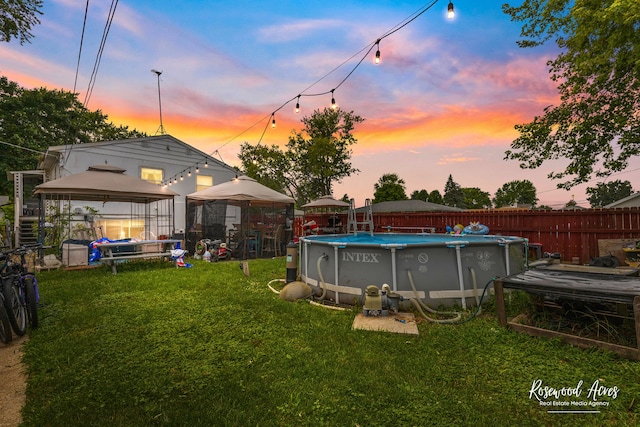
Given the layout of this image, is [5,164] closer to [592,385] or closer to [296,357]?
[296,357]

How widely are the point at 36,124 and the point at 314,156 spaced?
2116cm

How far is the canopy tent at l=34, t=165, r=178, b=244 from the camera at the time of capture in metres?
7.68

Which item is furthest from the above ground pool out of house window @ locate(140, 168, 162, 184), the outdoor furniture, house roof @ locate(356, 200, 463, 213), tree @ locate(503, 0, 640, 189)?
house window @ locate(140, 168, 162, 184)

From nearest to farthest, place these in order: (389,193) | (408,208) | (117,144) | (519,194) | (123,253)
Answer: (123,253) → (117,144) → (408,208) → (389,193) → (519,194)

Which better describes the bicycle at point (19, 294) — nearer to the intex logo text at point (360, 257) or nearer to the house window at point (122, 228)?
the intex logo text at point (360, 257)

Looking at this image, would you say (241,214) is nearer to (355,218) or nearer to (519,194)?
(355,218)

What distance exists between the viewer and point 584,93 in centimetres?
959

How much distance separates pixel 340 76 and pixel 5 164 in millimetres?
24139

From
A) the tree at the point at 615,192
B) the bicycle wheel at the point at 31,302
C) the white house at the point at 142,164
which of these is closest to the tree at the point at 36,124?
the white house at the point at 142,164

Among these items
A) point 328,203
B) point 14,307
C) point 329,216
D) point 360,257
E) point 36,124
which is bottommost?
point 14,307

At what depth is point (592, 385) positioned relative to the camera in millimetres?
2420

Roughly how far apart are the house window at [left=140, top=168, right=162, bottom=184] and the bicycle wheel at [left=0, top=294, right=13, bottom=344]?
37.4ft

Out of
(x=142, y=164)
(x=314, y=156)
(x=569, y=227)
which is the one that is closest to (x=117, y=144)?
(x=142, y=164)

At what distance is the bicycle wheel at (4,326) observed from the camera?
11.0 ft
